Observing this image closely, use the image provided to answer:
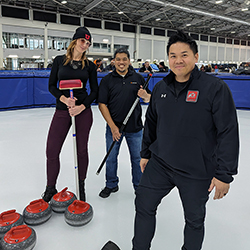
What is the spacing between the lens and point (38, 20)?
19344mm

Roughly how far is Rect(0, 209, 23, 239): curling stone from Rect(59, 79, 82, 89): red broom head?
1.09m

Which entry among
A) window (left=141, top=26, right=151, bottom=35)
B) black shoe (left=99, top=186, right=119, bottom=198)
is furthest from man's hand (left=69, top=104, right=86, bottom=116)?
window (left=141, top=26, right=151, bottom=35)

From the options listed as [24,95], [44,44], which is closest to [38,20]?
[44,44]

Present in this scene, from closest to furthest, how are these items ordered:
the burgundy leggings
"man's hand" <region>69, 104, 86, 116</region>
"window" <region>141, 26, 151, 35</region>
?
"man's hand" <region>69, 104, 86, 116</region>
the burgundy leggings
"window" <region>141, 26, 151, 35</region>

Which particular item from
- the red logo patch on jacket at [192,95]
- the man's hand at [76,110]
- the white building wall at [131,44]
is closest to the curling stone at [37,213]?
the man's hand at [76,110]

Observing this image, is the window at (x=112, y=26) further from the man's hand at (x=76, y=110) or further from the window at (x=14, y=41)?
the man's hand at (x=76, y=110)

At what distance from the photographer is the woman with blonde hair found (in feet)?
7.02

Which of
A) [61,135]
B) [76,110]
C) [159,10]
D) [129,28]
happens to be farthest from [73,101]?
[129,28]

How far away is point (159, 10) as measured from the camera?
69.4ft

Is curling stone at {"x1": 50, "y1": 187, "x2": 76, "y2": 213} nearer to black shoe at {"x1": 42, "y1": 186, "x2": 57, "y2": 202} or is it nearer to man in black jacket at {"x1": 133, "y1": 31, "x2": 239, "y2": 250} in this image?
black shoe at {"x1": 42, "y1": 186, "x2": 57, "y2": 202}

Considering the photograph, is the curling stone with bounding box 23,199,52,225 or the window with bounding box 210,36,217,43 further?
the window with bounding box 210,36,217,43

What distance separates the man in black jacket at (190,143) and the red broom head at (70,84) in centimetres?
92

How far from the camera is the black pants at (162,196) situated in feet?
4.22

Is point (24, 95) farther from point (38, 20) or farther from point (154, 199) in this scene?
point (38, 20)
